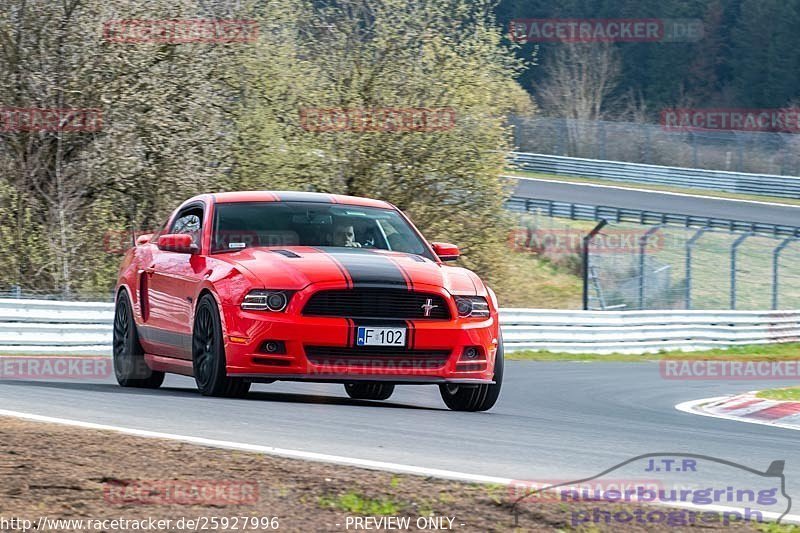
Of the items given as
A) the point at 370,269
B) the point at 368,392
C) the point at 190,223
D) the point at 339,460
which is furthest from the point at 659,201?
the point at 339,460

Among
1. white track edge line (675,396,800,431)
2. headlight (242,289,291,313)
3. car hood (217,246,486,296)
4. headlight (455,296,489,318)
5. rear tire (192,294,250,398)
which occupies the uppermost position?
car hood (217,246,486,296)

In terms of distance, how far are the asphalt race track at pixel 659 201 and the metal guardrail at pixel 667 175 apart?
1.60m

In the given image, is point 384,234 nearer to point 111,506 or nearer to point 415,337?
point 415,337

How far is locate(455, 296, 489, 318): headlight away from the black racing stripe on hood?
1.54 feet

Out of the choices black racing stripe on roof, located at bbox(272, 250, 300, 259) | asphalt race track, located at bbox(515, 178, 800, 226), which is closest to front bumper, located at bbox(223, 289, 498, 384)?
black racing stripe on roof, located at bbox(272, 250, 300, 259)

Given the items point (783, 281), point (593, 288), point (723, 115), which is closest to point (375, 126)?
point (593, 288)

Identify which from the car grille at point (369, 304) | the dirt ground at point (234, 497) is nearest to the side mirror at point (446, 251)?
the car grille at point (369, 304)

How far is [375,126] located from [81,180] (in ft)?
24.0

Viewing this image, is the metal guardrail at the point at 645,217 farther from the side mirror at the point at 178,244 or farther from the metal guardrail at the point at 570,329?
Answer: the side mirror at the point at 178,244

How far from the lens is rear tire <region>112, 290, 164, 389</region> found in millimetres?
11094

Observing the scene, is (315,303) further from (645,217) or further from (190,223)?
(645,217)

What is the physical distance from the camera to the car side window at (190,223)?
10380 millimetres

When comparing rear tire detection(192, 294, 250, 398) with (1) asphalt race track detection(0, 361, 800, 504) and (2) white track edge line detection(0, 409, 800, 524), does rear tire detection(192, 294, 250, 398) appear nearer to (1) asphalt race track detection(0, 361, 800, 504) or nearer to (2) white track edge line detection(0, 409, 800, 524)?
(1) asphalt race track detection(0, 361, 800, 504)

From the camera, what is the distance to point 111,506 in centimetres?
519
